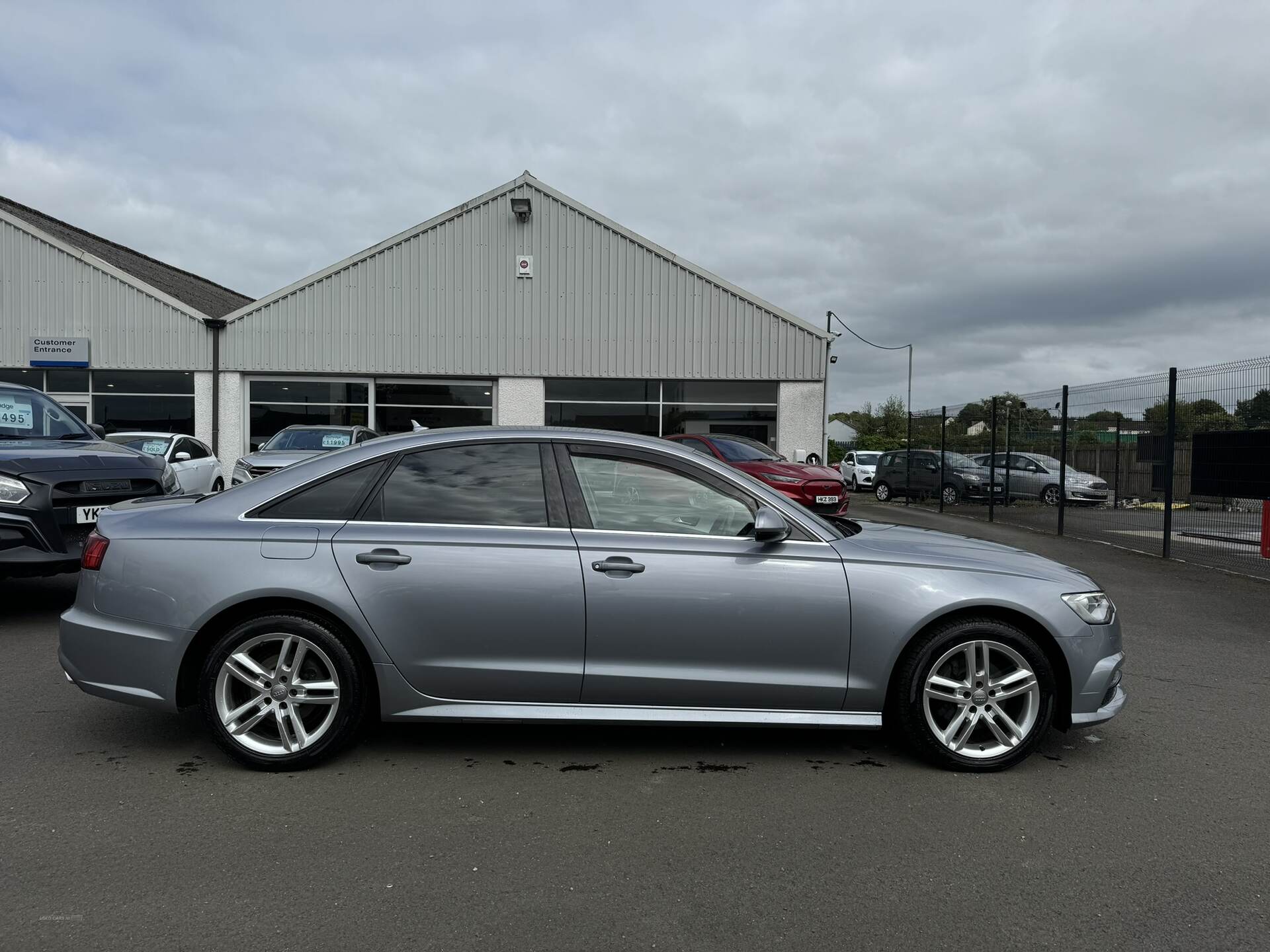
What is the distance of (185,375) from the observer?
2147 centimetres

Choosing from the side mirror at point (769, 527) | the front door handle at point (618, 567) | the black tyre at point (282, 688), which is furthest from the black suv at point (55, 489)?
the side mirror at point (769, 527)

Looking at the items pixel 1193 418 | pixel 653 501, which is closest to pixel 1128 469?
pixel 1193 418

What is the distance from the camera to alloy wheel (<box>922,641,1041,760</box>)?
3.81 metres

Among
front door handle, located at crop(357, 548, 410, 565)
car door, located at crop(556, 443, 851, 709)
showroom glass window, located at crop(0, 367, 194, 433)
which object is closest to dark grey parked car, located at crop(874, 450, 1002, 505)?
car door, located at crop(556, 443, 851, 709)

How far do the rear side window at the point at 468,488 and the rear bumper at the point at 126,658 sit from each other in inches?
39.2

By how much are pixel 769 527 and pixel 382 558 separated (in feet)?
5.41

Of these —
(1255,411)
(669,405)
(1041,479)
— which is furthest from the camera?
(669,405)

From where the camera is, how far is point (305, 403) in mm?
21688

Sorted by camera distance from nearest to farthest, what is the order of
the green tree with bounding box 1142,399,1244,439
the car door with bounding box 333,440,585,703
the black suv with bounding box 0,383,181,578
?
1. the car door with bounding box 333,440,585,703
2. the black suv with bounding box 0,383,181,578
3. the green tree with bounding box 1142,399,1244,439

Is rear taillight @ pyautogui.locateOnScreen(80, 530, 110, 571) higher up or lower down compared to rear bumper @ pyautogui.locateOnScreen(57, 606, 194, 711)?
higher up

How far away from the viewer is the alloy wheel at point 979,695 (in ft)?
12.5

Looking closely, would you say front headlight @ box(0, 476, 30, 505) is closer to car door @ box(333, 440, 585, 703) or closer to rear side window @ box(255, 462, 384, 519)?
rear side window @ box(255, 462, 384, 519)

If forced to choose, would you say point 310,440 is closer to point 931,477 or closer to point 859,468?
point 931,477

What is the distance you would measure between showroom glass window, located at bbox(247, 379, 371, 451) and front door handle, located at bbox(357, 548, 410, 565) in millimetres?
18779
